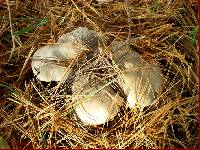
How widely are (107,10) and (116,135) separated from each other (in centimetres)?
86

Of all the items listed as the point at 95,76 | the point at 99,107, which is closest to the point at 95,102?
the point at 99,107

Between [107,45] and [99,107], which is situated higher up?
[107,45]

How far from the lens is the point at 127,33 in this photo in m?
2.44

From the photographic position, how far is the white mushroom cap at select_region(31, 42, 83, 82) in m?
2.13

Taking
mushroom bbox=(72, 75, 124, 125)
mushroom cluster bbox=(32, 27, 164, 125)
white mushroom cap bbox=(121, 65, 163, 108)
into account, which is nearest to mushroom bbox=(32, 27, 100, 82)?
mushroom cluster bbox=(32, 27, 164, 125)

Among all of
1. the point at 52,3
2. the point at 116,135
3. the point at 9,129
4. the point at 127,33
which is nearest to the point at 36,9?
the point at 52,3

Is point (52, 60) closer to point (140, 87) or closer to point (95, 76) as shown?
point (95, 76)

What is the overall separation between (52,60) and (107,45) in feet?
1.13

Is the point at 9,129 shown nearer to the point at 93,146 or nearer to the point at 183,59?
the point at 93,146

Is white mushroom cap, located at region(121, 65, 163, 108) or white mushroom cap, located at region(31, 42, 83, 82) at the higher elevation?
white mushroom cap, located at region(31, 42, 83, 82)

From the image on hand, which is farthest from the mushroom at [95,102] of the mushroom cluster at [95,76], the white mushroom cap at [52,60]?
the white mushroom cap at [52,60]

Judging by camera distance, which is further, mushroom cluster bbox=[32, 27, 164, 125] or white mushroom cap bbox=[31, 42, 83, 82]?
white mushroom cap bbox=[31, 42, 83, 82]

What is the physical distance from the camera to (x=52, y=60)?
2.17 meters

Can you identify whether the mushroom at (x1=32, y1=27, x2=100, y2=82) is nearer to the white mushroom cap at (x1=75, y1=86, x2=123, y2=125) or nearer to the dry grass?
the dry grass
